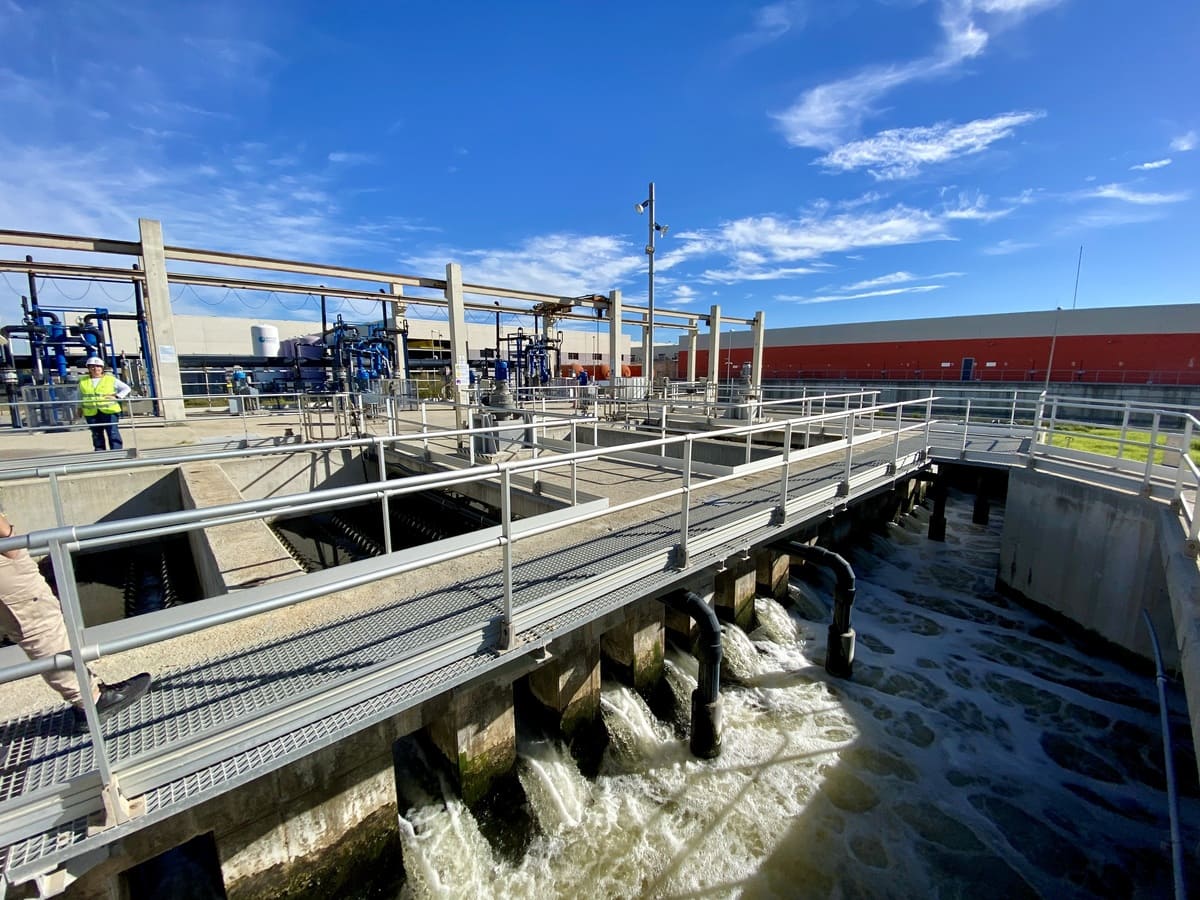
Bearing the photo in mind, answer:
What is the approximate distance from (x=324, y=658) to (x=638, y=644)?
10.7 feet

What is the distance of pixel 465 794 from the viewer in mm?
3973

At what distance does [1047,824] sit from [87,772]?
21.9ft

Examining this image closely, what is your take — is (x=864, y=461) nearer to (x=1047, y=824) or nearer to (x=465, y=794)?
(x=1047, y=824)

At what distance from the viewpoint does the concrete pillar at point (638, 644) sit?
17.4 feet

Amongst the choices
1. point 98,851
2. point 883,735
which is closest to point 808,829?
point 883,735

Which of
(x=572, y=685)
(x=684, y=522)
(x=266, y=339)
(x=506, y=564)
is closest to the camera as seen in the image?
(x=506, y=564)

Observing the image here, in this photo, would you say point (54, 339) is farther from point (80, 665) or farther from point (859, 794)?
point (859, 794)

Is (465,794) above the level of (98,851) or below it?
below

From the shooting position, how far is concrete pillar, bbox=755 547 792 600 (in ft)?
23.7

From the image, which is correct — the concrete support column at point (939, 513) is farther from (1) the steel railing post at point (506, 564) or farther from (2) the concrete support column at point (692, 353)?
(2) the concrete support column at point (692, 353)

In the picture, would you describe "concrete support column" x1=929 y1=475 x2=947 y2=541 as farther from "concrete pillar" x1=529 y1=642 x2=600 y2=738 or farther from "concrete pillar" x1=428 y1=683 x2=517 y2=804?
"concrete pillar" x1=428 y1=683 x2=517 y2=804

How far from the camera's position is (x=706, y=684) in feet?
15.6

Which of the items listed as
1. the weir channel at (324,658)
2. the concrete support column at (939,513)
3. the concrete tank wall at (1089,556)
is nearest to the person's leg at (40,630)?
the weir channel at (324,658)

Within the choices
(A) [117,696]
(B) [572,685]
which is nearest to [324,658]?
(A) [117,696]
